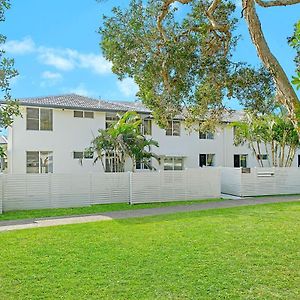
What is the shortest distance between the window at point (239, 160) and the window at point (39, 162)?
49.0 ft

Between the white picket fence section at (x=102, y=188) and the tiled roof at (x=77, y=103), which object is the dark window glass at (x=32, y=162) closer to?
the tiled roof at (x=77, y=103)

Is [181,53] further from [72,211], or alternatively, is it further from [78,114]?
[78,114]

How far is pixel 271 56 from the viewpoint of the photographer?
7770 mm

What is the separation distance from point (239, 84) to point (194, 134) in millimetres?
19955

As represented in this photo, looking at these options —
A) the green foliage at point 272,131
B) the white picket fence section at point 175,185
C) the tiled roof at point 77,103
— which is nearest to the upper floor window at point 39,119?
the tiled roof at point 77,103

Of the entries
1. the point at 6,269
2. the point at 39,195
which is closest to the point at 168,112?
the point at 6,269

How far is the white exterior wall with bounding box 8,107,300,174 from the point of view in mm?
23562

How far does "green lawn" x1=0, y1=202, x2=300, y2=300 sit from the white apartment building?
1221 cm

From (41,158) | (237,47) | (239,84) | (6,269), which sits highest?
(237,47)

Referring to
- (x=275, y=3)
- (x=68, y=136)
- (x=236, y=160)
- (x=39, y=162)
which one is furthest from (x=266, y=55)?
(x=236, y=160)

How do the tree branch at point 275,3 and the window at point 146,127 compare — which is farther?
the window at point 146,127

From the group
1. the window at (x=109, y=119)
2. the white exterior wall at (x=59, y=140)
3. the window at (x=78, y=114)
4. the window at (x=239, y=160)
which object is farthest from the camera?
the window at (x=239, y=160)

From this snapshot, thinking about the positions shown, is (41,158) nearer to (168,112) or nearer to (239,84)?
(168,112)

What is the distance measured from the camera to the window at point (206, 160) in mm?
29828
